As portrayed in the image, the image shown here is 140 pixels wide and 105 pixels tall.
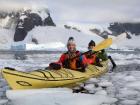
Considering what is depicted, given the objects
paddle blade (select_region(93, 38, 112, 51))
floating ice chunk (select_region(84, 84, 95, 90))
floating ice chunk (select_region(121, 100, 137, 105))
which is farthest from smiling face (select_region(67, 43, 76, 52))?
paddle blade (select_region(93, 38, 112, 51))

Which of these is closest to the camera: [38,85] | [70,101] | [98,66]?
[70,101]

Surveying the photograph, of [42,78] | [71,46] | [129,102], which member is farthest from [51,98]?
[71,46]

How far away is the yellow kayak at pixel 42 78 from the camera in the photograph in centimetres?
899

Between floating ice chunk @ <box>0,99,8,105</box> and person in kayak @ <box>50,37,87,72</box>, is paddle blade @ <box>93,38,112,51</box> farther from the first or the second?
floating ice chunk @ <box>0,99,8,105</box>

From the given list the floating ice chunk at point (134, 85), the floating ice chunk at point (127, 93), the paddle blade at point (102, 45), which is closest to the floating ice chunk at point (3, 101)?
the floating ice chunk at point (127, 93)

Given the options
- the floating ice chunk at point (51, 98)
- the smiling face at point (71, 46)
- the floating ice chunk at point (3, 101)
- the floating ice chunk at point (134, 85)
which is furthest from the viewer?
the smiling face at point (71, 46)

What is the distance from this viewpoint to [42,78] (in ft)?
31.2

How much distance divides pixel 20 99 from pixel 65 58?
3.28 metres

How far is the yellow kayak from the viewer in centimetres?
899

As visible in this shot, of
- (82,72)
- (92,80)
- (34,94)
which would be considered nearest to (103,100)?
(34,94)

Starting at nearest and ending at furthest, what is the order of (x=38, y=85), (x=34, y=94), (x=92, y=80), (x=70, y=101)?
(x=70, y=101)
(x=34, y=94)
(x=38, y=85)
(x=92, y=80)

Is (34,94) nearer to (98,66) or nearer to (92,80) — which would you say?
(92,80)

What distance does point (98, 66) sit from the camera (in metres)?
14.3

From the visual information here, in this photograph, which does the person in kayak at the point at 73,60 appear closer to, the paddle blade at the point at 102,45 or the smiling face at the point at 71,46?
the smiling face at the point at 71,46
